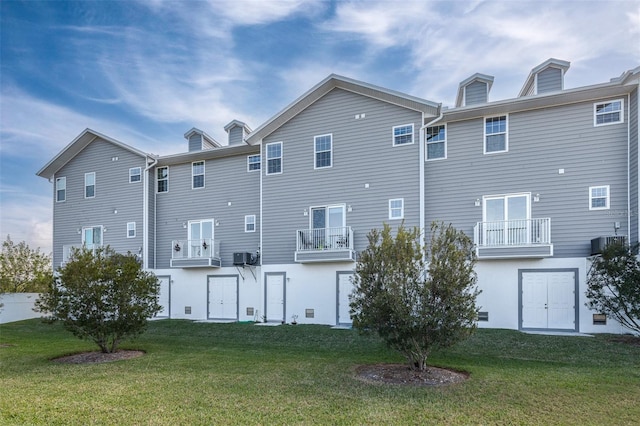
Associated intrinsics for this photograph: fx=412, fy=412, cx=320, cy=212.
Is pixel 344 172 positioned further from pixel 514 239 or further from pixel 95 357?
pixel 95 357

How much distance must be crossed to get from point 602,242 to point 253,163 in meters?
13.4

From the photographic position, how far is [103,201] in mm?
21000

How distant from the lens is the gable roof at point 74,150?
20.5 metres

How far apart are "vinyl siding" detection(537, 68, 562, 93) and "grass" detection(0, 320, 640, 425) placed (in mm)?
8302

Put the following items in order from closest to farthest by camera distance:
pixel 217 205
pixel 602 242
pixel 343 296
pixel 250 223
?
pixel 602 242 → pixel 343 296 → pixel 250 223 → pixel 217 205

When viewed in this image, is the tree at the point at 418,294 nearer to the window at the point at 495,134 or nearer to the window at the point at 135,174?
the window at the point at 495,134

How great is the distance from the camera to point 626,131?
13031 millimetres

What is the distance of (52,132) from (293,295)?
47.2 ft

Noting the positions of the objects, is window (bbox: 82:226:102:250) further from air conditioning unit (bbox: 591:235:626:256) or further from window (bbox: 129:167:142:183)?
air conditioning unit (bbox: 591:235:626:256)

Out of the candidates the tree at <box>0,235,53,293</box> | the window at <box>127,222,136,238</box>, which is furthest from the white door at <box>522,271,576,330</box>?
the tree at <box>0,235,53,293</box>

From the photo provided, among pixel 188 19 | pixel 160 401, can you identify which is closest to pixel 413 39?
pixel 188 19

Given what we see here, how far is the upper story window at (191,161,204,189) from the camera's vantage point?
64.2 ft

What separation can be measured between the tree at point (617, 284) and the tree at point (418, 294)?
6299 mm

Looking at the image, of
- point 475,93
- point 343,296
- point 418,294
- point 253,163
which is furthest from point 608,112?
point 253,163
